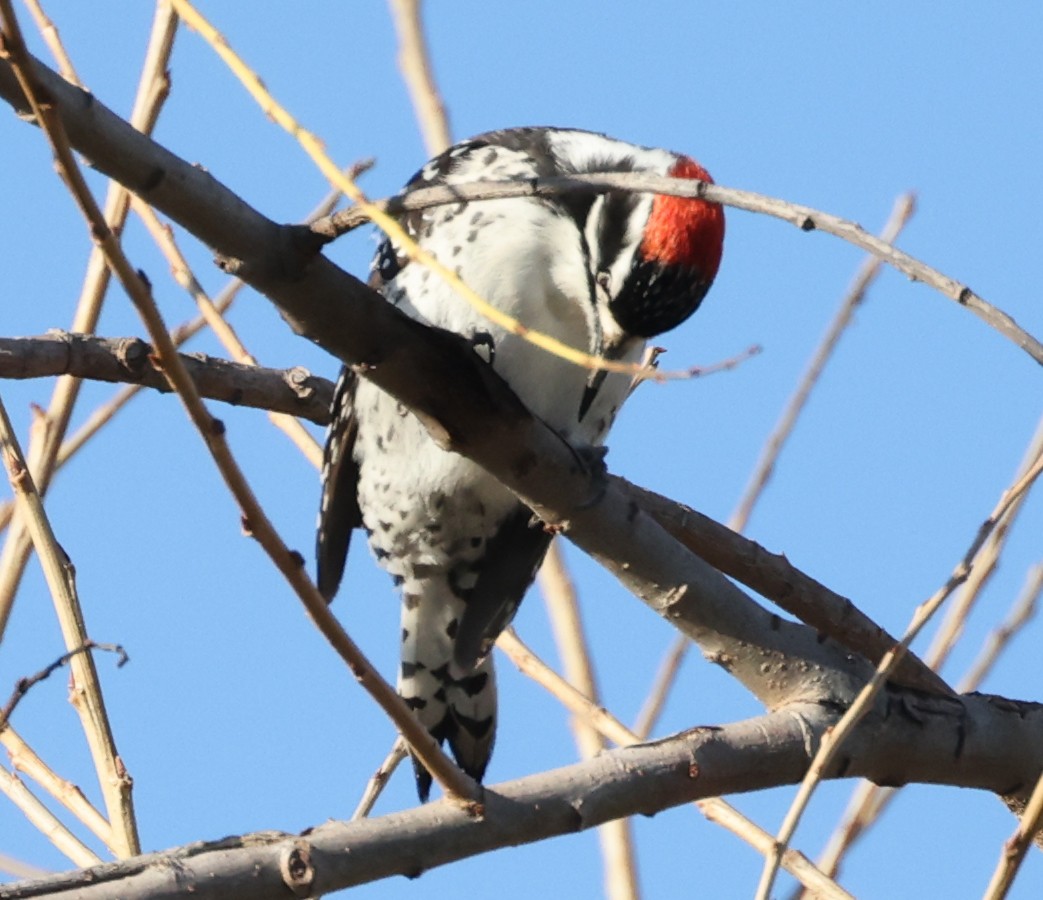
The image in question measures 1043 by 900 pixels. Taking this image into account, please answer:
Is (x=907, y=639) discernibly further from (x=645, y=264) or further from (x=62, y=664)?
(x=645, y=264)

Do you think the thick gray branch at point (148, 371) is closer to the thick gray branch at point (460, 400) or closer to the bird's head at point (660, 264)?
the thick gray branch at point (460, 400)

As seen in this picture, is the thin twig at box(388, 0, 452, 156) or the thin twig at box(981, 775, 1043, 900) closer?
the thin twig at box(981, 775, 1043, 900)

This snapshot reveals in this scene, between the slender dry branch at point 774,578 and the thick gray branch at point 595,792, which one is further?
the slender dry branch at point 774,578

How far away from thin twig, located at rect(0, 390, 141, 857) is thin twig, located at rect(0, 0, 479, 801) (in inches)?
37.5

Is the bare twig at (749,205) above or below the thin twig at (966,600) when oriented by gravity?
below

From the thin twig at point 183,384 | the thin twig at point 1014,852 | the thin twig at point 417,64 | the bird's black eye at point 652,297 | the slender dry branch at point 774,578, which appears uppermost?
the thin twig at point 417,64

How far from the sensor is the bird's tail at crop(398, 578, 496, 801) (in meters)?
4.97

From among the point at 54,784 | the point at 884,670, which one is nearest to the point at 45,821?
the point at 54,784

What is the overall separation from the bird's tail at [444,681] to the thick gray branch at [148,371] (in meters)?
0.77

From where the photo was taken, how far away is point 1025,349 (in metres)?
1.90

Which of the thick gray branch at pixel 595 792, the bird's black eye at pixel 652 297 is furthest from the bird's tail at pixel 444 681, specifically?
the thick gray branch at pixel 595 792

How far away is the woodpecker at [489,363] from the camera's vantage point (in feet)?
→ 13.7

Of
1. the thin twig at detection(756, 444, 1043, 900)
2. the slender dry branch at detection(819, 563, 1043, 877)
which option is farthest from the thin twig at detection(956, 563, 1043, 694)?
the thin twig at detection(756, 444, 1043, 900)

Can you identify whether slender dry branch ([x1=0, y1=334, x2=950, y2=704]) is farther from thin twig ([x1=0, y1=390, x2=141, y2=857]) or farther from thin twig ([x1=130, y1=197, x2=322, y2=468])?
thin twig ([x1=0, y1=390, x2=141, y2=857])
